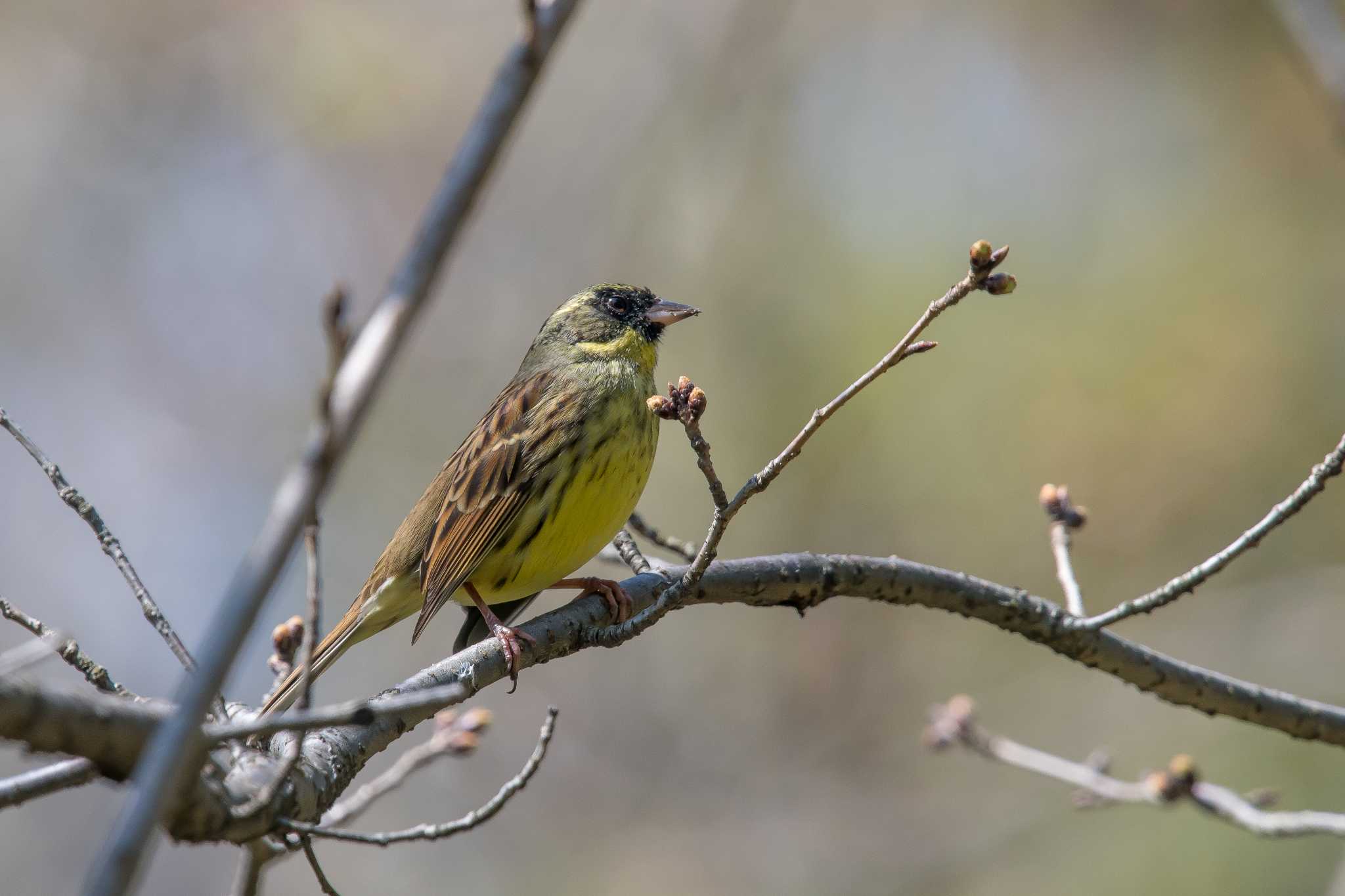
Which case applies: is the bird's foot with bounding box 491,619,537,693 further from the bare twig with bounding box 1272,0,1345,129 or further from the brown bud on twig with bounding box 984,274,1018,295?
the bare twig with bounding box 1272,0,1345,129

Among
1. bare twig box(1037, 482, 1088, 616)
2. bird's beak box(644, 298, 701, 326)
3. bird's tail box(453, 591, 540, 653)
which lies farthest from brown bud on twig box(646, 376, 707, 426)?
bird's beak box(644, 298, 701, 326)

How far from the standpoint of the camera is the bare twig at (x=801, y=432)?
2863 mm

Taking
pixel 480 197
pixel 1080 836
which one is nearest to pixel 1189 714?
pixel 1080 836

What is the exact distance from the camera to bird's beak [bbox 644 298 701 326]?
6316 millimetres

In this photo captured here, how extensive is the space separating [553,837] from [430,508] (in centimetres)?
454

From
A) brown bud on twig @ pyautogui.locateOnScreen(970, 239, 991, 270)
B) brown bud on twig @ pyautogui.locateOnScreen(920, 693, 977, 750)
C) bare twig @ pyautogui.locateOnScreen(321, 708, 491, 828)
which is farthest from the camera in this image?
brown bud on twig @ pyautogui.locateOnScreen(920, 693, 977, 750)

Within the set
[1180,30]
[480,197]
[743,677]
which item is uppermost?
[1180,30]

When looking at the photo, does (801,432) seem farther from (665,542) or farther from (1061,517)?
(1061,517)

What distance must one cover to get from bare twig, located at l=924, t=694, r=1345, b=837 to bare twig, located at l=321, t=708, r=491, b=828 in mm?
2083

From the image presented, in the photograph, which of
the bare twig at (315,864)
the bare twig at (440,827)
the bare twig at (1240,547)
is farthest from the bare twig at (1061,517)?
the bare twig at (315,864)

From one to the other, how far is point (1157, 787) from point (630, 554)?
2143 mm

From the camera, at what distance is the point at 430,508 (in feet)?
19.5

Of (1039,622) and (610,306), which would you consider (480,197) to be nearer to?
(1039,622)

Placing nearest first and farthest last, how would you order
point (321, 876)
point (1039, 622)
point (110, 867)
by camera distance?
point (110, 867) → point (321, 876) → point (1039, 622)
